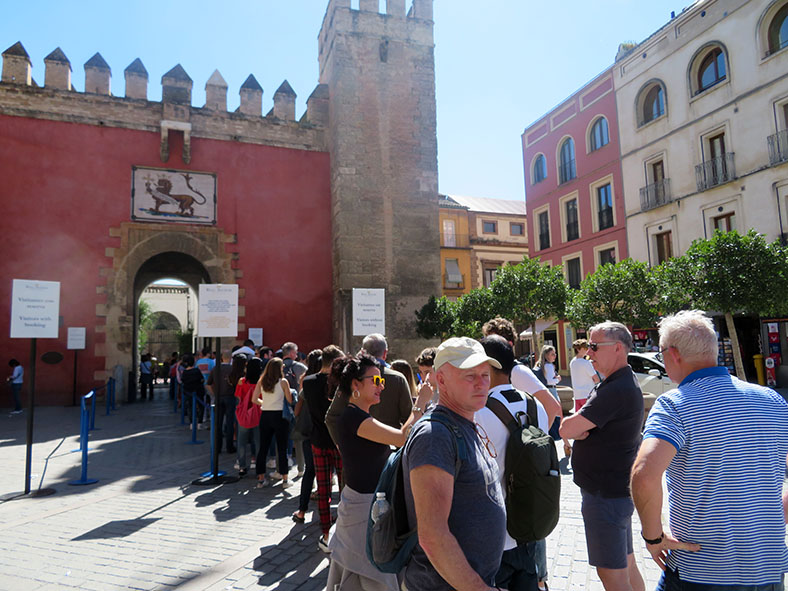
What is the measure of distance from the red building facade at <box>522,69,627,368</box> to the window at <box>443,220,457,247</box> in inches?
228

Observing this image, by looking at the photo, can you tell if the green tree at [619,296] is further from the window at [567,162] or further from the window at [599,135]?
the window at [567,162]

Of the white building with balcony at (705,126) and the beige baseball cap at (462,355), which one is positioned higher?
the white building with balcony at (705,126)

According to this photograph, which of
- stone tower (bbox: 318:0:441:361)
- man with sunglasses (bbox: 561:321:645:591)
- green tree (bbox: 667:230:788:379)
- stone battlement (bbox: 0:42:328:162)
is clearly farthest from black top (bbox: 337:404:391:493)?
stone battlement (bbox: 0:42:328:162)

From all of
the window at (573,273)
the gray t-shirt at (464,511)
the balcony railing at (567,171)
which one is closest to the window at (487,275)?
the window at (573,273)

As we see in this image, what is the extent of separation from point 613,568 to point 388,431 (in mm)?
1260

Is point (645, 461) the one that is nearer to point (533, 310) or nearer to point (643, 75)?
point (533, 310)

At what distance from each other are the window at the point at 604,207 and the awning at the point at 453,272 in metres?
9.74

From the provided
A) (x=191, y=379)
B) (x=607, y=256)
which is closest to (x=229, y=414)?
(x=191, y=379)

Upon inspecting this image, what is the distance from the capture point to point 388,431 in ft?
9.48

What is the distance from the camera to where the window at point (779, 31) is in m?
14.8

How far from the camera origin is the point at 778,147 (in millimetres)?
14664

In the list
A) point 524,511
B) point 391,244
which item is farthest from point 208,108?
point 524,511

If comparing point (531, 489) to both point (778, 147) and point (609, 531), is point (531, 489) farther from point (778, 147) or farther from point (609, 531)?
point (778, 147)

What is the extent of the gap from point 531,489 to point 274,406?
13.2ft
